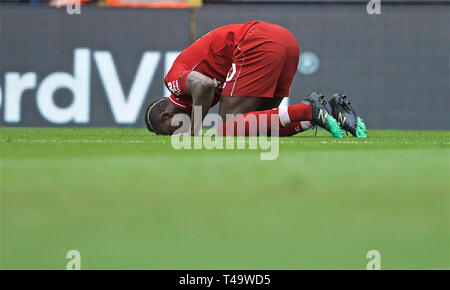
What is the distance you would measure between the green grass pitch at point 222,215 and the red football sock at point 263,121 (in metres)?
2.15

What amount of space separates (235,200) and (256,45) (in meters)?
3.63

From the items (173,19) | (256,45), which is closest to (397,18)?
(173,19)

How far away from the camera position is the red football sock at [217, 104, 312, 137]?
5.25 m

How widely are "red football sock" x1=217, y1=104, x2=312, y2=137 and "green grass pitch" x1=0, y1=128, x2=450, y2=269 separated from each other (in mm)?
2150

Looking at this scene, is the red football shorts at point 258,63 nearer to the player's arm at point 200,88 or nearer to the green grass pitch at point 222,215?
the player's arm at point 200,88

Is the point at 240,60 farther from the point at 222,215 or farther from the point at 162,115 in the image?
the point at 222,215

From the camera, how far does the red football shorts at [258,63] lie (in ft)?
18.3

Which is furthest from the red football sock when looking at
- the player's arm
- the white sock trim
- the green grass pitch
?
the green grass pitch

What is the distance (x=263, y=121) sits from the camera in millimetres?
5367

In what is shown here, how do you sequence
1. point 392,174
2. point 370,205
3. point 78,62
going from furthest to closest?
point 78,62, point 392,174, point 370,205

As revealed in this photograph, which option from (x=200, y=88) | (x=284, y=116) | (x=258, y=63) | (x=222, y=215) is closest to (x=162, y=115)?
(x=200, y=88)

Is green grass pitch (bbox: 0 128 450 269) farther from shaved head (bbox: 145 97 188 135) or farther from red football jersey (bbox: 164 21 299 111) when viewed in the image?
shaved head (bbox: 145 97 188 135)
